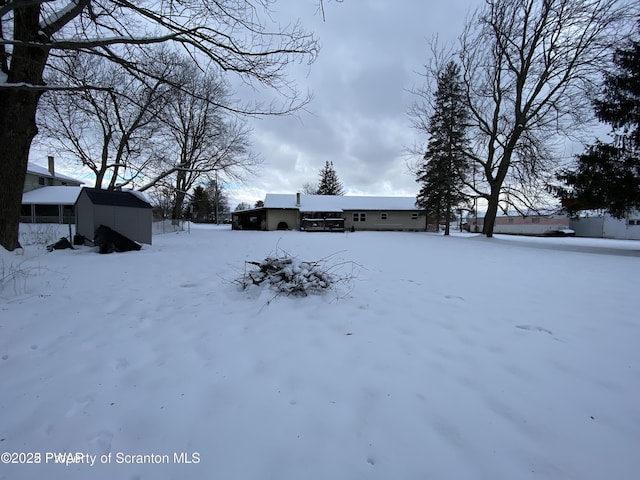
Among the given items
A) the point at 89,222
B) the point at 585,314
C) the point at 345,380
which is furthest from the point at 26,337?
the point at 89,222

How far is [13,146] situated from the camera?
202 inches

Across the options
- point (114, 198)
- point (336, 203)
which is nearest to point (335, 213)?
point (336, 203)

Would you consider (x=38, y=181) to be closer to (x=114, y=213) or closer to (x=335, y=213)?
(x=114, y=213)

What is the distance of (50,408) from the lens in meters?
1.73

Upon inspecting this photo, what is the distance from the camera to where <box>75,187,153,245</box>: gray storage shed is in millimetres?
8953

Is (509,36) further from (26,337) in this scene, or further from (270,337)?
(26,337)

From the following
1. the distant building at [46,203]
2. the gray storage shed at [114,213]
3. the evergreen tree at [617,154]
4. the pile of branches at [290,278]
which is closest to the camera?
the pile of branches at [290,278]

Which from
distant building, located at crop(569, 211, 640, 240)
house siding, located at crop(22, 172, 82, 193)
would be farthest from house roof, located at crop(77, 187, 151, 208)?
distant building, located at crop(569, 211, 640, 240)

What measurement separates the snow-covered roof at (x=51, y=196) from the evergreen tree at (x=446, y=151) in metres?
34.3

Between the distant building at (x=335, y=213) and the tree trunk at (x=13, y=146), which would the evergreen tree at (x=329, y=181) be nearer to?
the distant building at (x=335, y=213)

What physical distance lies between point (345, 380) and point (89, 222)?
10804 millimetres

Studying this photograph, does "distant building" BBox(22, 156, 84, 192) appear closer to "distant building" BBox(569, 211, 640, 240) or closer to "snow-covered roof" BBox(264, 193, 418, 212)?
"snow-covered roof" BBox(264, 193, 418, 212)

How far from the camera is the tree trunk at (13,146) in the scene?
5.05 m

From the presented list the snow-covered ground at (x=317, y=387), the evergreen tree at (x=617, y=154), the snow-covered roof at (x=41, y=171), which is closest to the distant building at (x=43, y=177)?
the snow-covered roof at (x=41, y=171)
